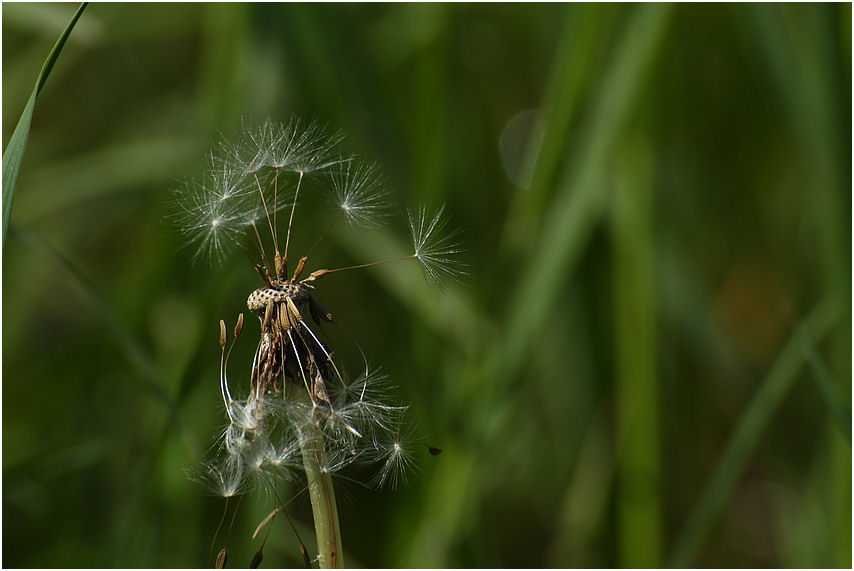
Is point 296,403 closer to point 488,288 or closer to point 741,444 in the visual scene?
point 741,444

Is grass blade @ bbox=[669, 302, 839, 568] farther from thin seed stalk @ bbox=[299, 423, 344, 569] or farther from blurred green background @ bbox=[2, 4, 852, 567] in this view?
thin seed stalk @ bbox=[299, 423, 344, 569]

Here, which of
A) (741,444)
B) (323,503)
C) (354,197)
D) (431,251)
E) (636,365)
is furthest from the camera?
(636,365)

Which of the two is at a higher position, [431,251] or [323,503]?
Answer: [431,251]

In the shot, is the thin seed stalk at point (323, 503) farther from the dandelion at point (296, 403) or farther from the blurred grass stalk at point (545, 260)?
the blurred grass stalk at point (545, 260)

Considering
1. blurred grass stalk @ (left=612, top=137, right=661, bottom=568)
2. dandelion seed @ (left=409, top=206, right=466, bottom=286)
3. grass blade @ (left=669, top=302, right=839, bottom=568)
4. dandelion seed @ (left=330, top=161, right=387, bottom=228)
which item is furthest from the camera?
blurred grass stalk @ (left=612, top=137, right=661, bottom=568)

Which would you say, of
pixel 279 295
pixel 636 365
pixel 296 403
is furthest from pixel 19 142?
pixel 636 365

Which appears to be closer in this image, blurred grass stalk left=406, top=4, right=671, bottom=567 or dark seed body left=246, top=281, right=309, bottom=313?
dark seed body left=246, top=281, right=309, bottom=313

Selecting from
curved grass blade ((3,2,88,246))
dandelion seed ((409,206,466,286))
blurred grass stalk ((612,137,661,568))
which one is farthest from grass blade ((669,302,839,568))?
curved grass blade ((3,2,88,246))
